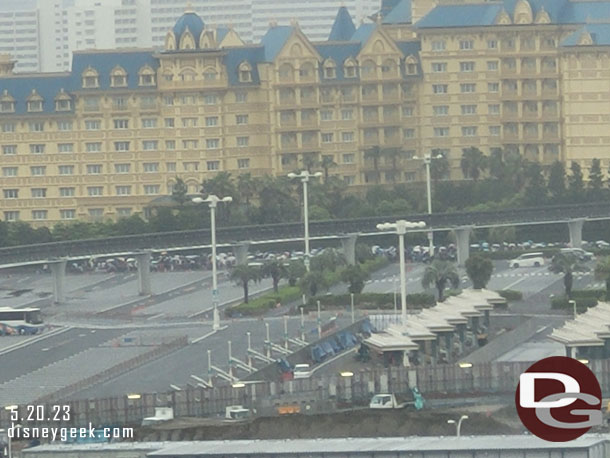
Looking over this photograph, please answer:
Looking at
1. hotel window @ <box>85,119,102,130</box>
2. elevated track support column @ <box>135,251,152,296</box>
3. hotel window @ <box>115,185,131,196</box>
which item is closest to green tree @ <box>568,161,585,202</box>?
hotel window @ <box>115,185,131,196</box>

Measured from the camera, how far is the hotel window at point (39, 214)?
147500 millimetres

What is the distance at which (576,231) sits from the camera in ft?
425

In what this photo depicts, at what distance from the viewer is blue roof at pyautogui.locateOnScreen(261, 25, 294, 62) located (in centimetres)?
14975

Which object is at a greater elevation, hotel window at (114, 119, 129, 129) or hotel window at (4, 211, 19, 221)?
hotel window at (114, 119, 129, 129)

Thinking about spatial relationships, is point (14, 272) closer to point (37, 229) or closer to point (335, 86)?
point (37, 229)

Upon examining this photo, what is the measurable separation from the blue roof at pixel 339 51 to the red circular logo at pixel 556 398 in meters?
115

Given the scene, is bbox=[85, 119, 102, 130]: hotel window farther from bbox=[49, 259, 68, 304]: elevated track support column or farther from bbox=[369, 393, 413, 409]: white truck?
bbox=[369, 393, 413, 409]: white truck

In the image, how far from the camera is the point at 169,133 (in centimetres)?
14875

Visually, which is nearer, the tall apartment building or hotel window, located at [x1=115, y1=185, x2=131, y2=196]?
the tall apartment building

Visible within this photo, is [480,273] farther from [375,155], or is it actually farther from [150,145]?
[150,145]

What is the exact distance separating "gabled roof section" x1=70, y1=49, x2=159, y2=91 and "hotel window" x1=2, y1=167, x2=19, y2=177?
18.5 ft

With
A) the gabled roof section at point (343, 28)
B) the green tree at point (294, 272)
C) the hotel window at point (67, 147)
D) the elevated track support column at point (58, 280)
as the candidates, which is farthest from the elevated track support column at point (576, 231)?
the gabled roof section at point (343, 28)

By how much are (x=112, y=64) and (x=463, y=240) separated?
29769mm

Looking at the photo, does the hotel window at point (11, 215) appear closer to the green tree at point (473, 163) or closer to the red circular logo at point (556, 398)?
the green tree at point (473, 163)
